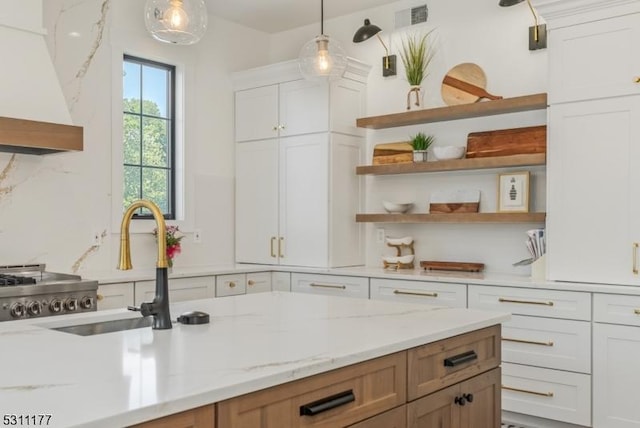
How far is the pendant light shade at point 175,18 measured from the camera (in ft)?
7.54

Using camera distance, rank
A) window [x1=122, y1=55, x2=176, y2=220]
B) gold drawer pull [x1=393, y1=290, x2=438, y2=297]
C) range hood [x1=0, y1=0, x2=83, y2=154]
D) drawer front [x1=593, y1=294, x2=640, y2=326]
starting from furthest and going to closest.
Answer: window [x1=122, y1=55, x2=176, y2=220], gold drawer pull [x1=393, y1=290, x2=438, y2=297], range hood [x1=0, y1=0, x2=83, y2=154], drawer front [x1=593, y1=294, x2=640, y2=326]

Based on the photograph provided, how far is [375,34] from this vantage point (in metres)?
4.85

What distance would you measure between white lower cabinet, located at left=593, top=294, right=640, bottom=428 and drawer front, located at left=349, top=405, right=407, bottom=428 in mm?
2000

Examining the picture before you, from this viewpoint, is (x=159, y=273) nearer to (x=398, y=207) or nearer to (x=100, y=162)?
(x=100, y=162)

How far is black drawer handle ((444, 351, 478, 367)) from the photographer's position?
6.21 feet

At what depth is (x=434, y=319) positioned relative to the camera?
2062 millimetres

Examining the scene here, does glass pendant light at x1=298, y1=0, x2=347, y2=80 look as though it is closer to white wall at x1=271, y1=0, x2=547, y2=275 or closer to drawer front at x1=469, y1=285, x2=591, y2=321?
white wall at x1=271, y1=0, x2=547, y2=275

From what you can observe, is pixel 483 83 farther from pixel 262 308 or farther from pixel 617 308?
pixel 262 308

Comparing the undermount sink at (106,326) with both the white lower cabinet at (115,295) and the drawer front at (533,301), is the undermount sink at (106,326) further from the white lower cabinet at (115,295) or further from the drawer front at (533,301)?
the drawer front at (533,301)

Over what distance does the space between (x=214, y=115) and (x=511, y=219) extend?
259 centimetres

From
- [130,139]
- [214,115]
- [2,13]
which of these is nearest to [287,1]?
[214,115]

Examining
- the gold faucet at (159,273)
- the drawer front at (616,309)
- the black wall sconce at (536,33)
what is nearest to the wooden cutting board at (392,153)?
the black wall sconce at (536,33)

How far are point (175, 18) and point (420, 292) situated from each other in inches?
95.2

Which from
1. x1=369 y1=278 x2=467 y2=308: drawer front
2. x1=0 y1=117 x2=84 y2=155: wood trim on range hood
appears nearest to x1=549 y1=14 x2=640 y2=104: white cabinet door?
x1=369 y1=278 x2=467 y2=308: drawer front
